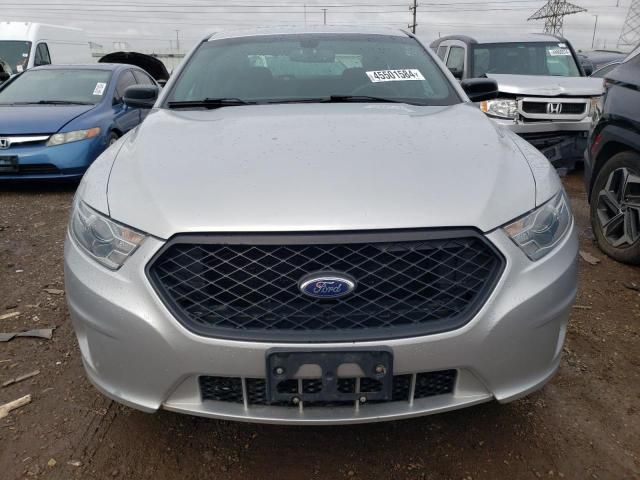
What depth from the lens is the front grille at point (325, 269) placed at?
1.68 m

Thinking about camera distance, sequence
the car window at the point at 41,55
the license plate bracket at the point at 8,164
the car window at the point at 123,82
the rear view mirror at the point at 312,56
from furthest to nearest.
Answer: the car window at the point at 41,55 → the car window at the point at 123,82 → the license plate bracket at the point at 8,164 → the rear view mirror at the point at 312,56

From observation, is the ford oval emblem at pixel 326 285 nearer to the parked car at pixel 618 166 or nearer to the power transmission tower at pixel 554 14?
the parked car at pixel 618 166

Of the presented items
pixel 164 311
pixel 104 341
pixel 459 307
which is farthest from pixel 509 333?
pixel 104 341

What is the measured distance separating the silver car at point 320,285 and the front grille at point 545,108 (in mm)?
4760

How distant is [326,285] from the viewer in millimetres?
1669

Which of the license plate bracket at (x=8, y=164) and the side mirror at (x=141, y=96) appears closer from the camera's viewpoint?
the side mirror at (x=141, y=96)

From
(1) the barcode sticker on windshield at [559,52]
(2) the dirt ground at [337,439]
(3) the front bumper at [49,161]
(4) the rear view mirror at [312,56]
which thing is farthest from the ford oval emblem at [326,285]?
(1) the barcode sticker on windshield at [559,52]

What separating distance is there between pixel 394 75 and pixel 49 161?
14.1 feet

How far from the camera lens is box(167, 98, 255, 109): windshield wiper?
285 centimetres

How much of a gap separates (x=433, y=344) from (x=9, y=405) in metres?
1.86

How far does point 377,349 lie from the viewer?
64.4 inches

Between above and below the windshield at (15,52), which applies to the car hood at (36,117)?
above

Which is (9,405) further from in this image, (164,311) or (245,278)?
(245,278)

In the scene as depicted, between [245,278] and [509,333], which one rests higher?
[245,278]
